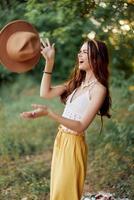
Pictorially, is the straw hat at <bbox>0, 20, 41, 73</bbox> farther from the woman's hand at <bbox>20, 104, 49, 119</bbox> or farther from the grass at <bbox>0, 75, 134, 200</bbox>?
the grass at <bbox>0, 75, 134, 200</bbox>

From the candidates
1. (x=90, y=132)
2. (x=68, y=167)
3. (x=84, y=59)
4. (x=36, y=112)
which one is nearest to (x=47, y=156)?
(x=90, y=132)

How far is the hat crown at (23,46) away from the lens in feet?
16.0

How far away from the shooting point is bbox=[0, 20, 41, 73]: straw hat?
4.89 m

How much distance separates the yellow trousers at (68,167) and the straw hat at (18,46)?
0.63 m

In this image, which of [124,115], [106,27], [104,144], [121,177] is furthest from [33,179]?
[124,115]

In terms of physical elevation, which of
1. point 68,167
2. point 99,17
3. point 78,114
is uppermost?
point 99,17

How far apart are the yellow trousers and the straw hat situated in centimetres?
63

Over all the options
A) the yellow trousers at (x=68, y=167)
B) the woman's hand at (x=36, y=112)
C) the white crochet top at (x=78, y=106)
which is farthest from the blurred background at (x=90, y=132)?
the woman's hand at (x=36, y=112)

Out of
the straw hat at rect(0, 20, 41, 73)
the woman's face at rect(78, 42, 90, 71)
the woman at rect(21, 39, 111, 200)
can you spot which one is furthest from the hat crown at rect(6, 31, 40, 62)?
the woman's face at rect(78, 42, 90, 71)

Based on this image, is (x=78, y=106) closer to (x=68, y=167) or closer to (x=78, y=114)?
(x=78, y=114)

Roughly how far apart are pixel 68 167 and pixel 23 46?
3.28 ft

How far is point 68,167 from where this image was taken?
475 cm

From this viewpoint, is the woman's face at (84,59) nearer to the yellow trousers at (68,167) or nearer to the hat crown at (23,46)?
the hat crown at (23,46)

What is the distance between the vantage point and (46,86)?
4938 mm
